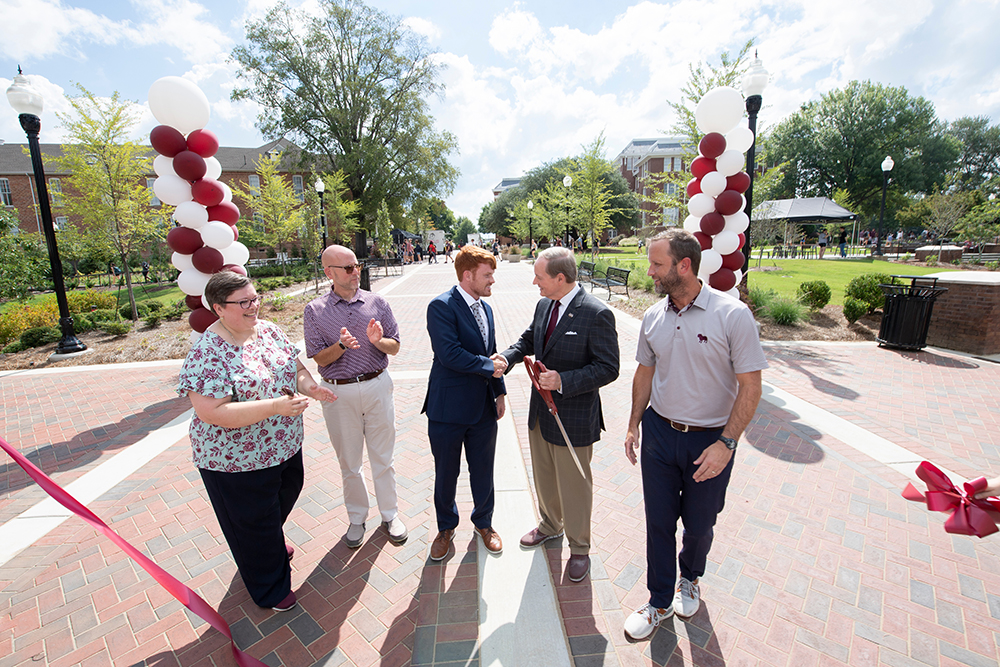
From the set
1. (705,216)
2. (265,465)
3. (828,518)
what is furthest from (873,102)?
(265,465)

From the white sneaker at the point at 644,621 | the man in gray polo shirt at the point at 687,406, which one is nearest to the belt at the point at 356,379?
the man in gray polo shirt at the point at 687,406

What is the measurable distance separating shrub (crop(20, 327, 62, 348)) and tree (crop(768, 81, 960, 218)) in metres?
53.0

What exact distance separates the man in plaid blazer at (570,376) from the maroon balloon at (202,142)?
5.40 meters

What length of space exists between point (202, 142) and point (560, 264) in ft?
18.3

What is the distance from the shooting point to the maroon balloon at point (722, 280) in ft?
22.5

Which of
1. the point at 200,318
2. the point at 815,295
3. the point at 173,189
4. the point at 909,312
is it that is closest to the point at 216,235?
the point at 173,189

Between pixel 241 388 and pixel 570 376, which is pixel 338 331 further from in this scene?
pixel 570 376

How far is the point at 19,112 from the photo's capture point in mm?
8102

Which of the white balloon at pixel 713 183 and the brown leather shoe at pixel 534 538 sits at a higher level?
the white balloon at pixel 713 183

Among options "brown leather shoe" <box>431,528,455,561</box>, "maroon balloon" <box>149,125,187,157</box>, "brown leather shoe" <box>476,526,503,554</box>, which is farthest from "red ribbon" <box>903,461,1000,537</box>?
"maroon balloon" <box>149,125,187,157</box>

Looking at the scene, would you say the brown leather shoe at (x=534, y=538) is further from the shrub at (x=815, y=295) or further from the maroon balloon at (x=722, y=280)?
the shrub at (x=815, y=295)

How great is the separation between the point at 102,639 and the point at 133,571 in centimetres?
64

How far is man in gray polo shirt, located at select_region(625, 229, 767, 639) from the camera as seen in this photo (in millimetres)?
2160

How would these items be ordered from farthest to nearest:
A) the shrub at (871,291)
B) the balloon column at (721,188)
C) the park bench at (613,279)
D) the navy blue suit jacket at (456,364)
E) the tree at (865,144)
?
the tree at (865,144)
the park bench at (613,279)
the shrub at (871,291)
the balloon column at (721,188)
the navy blue suit jacket at (456,364)
